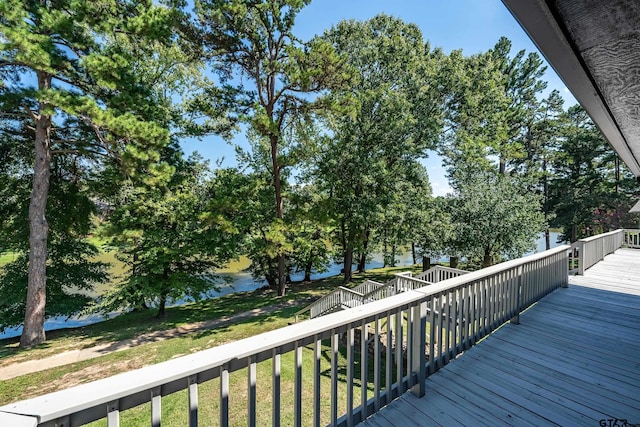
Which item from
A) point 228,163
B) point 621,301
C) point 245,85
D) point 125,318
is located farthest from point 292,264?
point 621,301

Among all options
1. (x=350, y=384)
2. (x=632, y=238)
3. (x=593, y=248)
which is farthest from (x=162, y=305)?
(x=632, y=238)

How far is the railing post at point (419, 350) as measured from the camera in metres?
2.29

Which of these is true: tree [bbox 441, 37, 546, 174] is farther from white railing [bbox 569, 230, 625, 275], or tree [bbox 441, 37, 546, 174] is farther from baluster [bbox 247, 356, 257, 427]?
baluster [bbox 247, 356, 257, 427]

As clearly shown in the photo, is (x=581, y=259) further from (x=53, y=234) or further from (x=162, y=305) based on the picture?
(x=53, y=234)

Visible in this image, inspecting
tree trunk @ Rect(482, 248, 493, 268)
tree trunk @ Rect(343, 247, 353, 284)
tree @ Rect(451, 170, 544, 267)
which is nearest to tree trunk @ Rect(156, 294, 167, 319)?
tree trunk @ Rect(343, 247, 353, 284)

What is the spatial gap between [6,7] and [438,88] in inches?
593

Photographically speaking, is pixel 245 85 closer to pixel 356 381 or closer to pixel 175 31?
pixel 175 31

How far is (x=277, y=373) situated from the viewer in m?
1.48

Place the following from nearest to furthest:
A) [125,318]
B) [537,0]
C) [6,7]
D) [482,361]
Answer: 1. [537,0]
2. [482,361]
3. [6,7]
4. [125,318]

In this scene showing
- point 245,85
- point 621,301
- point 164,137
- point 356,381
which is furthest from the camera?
point 245,85

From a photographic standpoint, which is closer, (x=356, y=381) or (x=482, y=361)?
(x=482, y=361)

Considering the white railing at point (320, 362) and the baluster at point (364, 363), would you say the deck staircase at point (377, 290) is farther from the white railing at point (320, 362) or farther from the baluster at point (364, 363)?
the baluster at point (364, 363)

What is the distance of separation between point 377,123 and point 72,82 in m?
11.0

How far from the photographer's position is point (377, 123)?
12539mm
